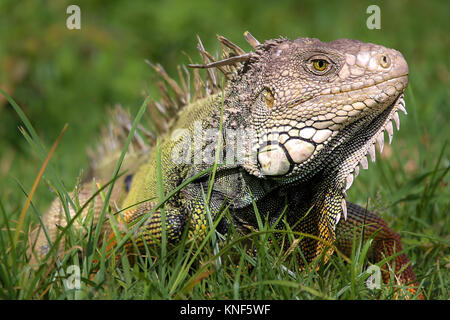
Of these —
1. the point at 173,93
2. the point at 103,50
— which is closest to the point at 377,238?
the point at 173,93

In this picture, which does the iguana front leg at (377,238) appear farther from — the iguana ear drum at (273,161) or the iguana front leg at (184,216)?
the iguana front leg at (184,216)

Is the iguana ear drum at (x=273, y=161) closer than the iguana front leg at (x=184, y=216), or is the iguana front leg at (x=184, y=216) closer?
the iguana ear drum at (x=273, y=161)

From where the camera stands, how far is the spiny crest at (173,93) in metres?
3.06

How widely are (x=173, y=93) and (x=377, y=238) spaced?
1629 millimetres

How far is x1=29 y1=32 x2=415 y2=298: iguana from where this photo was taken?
8.91ft

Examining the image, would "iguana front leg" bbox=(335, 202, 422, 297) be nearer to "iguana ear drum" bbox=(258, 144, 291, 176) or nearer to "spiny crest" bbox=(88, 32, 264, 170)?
"iguana ear drum" bbox=(258, 144, 291, 176)

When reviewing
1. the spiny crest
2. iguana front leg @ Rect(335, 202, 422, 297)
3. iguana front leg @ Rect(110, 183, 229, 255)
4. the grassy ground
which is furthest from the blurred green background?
iguana front leg @ Rect(110, 183, 229, 255)

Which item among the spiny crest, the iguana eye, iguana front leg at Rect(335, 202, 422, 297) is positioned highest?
the spiny crest

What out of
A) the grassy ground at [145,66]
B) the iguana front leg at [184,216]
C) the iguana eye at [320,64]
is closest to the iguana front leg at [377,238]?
the grassy ground at [145,66]

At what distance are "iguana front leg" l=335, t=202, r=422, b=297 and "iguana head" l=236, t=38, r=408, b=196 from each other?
38cm

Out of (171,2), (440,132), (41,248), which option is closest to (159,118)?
(41,248)

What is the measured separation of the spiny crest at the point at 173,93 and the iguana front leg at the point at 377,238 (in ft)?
3.48

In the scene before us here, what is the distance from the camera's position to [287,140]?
2742 millimetres

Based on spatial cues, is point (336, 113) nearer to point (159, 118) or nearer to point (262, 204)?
point (262, 204)
